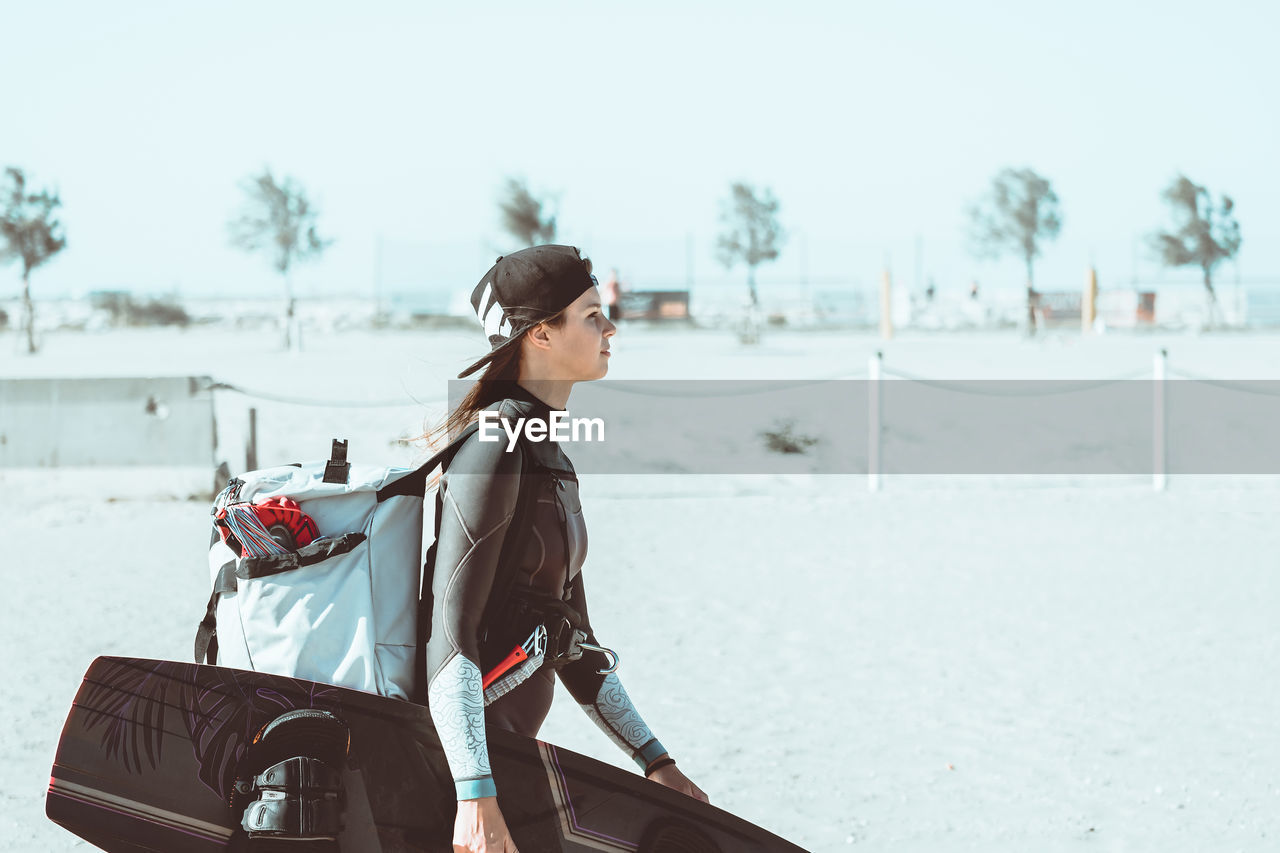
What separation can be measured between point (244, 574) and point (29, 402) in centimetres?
984

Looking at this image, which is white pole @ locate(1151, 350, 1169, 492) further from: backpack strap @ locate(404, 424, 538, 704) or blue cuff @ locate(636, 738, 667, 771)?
backpack strap @ locate(404, 424, 538, 704)

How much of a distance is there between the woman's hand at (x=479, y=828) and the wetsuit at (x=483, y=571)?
0.01 m

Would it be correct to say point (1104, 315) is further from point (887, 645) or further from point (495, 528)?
point (495, 528)

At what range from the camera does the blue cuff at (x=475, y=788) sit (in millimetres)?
1671

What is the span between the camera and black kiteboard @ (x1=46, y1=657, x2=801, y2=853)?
1.71 m

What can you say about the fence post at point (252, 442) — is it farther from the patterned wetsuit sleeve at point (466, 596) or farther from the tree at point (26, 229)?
the tree at point (26, 229)

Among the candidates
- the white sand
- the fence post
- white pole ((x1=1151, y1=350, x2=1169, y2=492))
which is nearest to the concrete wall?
the white sand

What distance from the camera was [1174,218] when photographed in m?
42.0

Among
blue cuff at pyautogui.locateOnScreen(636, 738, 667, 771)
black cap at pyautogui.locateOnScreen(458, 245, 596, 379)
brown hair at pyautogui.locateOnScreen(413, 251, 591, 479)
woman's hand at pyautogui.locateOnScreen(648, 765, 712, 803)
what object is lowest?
woman's hand at pyautogui.locateOnScreen(648, 765, 712, 803)

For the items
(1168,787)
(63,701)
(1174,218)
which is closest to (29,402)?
(63,701)

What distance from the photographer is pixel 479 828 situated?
5.46ft

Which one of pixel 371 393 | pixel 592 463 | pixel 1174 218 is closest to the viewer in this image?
pixel 592 463

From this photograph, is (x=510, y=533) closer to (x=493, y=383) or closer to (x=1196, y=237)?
(x=493, y=383)

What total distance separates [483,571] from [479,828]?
34cm
